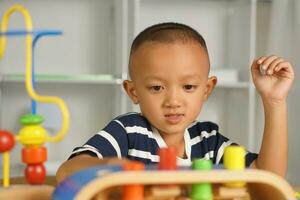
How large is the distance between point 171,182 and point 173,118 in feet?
1.65

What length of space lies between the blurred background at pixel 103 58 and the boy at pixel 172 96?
1.35 m

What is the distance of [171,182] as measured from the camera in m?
0.56

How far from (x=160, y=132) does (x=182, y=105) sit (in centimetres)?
14

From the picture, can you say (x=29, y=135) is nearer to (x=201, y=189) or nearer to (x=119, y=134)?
(x=201, y=189)

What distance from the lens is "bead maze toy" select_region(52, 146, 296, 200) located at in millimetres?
558

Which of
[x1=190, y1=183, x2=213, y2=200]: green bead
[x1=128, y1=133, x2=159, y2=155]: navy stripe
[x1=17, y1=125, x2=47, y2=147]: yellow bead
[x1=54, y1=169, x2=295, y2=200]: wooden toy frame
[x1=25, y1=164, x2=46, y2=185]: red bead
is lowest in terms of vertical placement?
[x1=128, y1=133, x2=159, y2=155]: navy stripe

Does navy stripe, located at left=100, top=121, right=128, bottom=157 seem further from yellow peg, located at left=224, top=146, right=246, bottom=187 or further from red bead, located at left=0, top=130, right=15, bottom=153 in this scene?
yellow peg, located at left=224, top=146, right=246, bottom=187

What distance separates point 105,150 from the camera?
40.7 inches

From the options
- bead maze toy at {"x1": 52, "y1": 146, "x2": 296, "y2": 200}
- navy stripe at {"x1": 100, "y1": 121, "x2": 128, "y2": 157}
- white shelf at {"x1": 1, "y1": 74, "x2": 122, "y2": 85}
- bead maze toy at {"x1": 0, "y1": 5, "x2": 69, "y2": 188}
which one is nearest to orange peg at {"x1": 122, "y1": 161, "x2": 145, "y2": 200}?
bead maze toy at {"x1": 52, "y1": 146, "x2": 296, "y2": 200}

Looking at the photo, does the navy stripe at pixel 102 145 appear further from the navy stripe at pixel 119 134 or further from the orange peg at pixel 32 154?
the orange peg at pixel 32 154

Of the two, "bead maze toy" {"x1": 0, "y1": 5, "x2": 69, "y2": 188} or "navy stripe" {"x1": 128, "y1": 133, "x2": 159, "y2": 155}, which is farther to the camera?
"navy stripe" {"x1": 128, "y1": 133, "x2": 159, "y2": 155}

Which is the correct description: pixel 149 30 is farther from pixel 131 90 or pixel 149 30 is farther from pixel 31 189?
pixel 31 189

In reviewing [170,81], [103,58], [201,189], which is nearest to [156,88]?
[170,81]

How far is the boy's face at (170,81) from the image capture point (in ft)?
3.37
